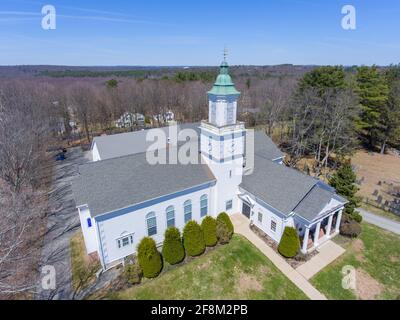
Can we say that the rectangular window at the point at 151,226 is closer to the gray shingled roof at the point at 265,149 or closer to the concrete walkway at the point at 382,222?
the gray shingled roof at the point at 265,149

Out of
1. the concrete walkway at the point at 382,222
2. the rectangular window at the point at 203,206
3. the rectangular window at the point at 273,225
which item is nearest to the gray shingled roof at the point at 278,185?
the rectangular window at the point at 273,225

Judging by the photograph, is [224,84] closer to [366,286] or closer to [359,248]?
[359,248]

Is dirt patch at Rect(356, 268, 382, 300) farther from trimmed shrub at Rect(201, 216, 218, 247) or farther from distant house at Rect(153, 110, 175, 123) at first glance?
distant house at Rect(153, 110, 175, 123)

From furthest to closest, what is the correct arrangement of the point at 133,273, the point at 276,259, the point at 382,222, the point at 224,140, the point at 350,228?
the point at 382,222 → the point at 350,228 → the point at 224,140 → the point at 276,259 → the point at 133,273

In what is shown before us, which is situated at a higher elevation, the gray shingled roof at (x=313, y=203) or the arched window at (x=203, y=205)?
the gray shingled roof at (x=313, y=203)

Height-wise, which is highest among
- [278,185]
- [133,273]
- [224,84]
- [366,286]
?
[224,84]

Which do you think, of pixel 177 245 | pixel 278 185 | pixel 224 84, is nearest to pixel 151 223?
pixel 177 245

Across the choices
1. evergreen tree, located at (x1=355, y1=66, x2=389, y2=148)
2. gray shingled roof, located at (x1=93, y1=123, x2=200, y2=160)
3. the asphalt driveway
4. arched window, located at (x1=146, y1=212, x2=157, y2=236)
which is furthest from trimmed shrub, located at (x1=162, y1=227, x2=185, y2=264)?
evergreen tree, located at (x1=355, y1=66, x2=389, y2=148)

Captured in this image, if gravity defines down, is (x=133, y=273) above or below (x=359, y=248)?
above
